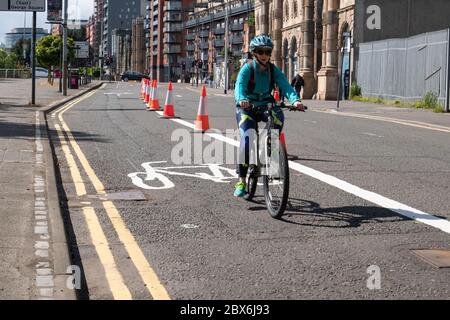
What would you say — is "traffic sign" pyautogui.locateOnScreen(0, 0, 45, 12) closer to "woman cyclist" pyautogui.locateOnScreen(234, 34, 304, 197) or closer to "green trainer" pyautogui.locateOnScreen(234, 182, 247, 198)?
"green trainer" pyautogui.locateOnScreen(234, 182, 247, 198)

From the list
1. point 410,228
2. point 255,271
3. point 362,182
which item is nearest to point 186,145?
point 362,182

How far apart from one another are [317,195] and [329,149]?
5.22 m

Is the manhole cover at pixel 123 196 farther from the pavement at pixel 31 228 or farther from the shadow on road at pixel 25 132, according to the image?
the shadow on road at pixel 25 132

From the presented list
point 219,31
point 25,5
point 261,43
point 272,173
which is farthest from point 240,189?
point 219,31

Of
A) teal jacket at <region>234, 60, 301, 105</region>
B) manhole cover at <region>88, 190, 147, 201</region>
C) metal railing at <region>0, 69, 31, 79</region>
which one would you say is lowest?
manhole cover at <region>88, 190, 147, 201</region>

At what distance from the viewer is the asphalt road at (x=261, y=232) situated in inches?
190

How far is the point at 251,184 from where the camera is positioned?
7867 millimetres

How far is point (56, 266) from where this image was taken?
504 cm

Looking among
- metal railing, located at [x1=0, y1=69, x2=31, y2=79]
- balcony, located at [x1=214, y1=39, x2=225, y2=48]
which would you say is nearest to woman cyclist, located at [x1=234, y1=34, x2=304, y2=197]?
metal railing, located at [x1=0, y1=69, x2=31, y2=79]

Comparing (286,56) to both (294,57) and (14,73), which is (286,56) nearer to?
(294,57)

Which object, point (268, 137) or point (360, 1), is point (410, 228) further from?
point (360, 1)

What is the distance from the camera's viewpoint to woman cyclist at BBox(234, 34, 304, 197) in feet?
24.2

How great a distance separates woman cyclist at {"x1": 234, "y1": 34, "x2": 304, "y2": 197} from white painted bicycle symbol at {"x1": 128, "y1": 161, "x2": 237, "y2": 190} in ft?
5.96

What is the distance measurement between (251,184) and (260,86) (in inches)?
42.7
